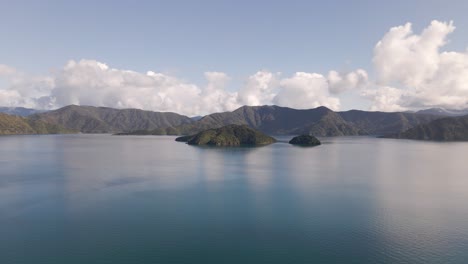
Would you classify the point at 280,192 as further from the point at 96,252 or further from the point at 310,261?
the point at 96,252

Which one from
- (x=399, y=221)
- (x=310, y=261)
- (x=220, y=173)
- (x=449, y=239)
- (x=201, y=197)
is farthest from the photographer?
(x=220, y=173)

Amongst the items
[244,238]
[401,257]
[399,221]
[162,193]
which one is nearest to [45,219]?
[162,193]

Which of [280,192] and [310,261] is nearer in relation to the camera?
[310,261]

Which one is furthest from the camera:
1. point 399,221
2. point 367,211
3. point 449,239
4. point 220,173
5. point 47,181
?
point 220,173

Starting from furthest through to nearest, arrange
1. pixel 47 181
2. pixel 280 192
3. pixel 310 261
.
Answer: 1. pixel 47 181
2. pixel 280 192
3. pixel 310 261

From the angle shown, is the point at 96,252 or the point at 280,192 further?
the point at 280,192

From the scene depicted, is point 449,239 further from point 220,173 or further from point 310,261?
point 220,173

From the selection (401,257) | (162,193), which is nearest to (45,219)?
(162,193)

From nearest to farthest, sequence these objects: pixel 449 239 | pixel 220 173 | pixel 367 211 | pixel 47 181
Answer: pixel 449 239 → pixel 367 211 → pixel 47 181 → pixel 220 173
